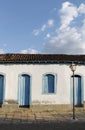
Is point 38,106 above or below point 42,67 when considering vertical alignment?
below

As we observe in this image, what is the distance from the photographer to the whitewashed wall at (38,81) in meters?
24.6

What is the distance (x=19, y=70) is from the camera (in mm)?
24766

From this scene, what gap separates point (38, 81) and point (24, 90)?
1241 mm

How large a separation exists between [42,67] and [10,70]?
2.39 meters

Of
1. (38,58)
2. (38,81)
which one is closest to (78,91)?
(38,81)

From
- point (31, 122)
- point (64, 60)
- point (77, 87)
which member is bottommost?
point (31, 122)

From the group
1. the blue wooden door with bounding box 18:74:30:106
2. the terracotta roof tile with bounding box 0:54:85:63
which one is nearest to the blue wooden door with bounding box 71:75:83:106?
the terracotta roof tile with bounding box 0:54:85:63

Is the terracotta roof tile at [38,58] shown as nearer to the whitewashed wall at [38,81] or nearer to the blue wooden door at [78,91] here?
the whitewashed wall at [38,81]

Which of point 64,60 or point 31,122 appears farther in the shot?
point 64,60

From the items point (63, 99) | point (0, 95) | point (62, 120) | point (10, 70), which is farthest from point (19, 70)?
point (62, 120)

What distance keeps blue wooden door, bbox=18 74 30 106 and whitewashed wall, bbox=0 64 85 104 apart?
0.32m

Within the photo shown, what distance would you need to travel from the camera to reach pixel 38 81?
2473cm

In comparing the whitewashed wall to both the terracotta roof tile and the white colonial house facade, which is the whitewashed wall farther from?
the terracotta roof tile

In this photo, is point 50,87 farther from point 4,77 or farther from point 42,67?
point 4,77
